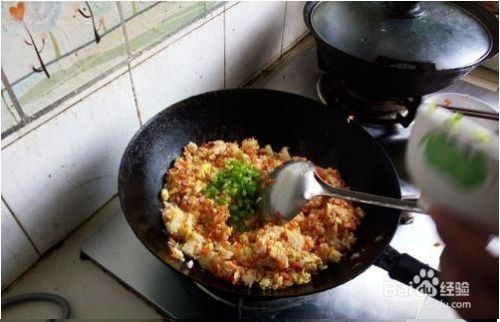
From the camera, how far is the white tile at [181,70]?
0.82 meters

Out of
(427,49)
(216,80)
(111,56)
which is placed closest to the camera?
(111,56)

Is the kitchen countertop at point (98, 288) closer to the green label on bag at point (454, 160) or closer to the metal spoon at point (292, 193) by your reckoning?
the metal spoon at point (292, 193)

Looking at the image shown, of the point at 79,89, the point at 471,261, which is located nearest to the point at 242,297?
the point at 471,261

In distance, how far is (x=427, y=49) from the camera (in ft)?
3.03

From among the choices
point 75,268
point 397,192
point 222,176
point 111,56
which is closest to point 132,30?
point 111,56

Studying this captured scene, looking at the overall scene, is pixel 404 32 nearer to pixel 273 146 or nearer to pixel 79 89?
pixel 273 146

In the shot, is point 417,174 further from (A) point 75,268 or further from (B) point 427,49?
(A) point 75,268

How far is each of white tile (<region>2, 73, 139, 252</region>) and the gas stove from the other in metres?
0.08

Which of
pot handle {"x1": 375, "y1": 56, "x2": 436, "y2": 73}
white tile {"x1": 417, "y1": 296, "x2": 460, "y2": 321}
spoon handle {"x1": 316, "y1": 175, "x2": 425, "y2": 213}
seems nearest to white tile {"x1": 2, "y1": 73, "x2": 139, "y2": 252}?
spoon handle {"x1": 316, "y1": 175, "x2": 425, "y2": 213}

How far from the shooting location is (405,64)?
2.75 ft

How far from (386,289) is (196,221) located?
0.40m

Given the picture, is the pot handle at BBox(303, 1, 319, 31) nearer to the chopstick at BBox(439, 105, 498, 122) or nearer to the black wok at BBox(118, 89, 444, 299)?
the black wok at BBox(118, 89, 444, 299)

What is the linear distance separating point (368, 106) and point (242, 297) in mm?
658

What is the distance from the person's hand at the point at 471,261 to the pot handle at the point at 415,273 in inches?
2.9
